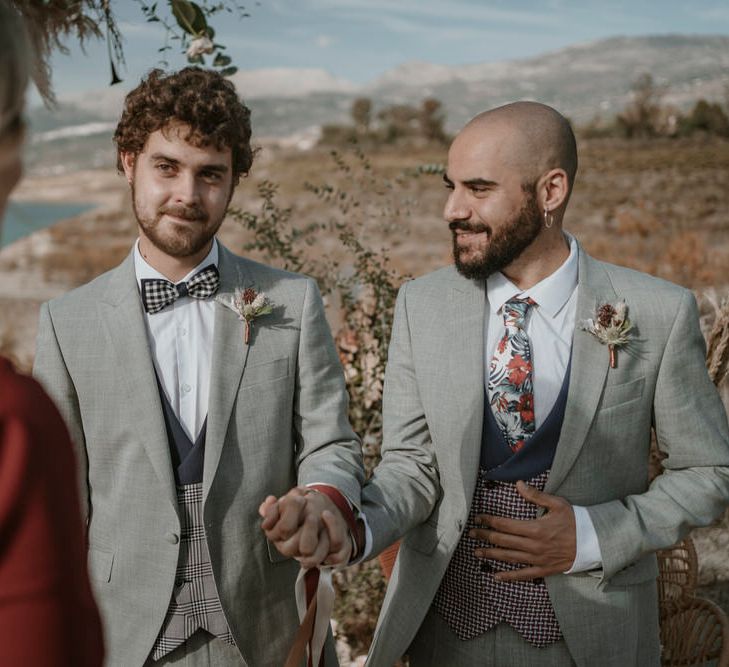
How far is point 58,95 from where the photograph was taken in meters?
3.03

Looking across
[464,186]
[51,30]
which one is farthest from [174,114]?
[464,186]

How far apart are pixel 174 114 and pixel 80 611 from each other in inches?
77.8

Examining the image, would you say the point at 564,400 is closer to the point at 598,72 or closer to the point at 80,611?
the point at 80,611

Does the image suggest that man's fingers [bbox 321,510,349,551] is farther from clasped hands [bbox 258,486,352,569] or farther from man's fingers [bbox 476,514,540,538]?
man's fingers [bbox 476,514,540,538]

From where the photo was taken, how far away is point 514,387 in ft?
8.29

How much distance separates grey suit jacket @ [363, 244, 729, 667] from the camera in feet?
8.05

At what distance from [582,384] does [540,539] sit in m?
0.45

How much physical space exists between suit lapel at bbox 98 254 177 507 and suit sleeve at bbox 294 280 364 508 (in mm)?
401

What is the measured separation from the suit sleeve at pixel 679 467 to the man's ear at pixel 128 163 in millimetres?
1691

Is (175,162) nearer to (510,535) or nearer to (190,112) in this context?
(190,112)

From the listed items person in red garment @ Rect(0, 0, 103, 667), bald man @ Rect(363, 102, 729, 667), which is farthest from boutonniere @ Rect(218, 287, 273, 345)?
person in red garment @ Rect(0, 0, 103, 667)

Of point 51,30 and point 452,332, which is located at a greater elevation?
point 51,30

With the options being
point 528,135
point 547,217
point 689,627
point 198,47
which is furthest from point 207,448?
point 689,627

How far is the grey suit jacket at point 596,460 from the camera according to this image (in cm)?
246
